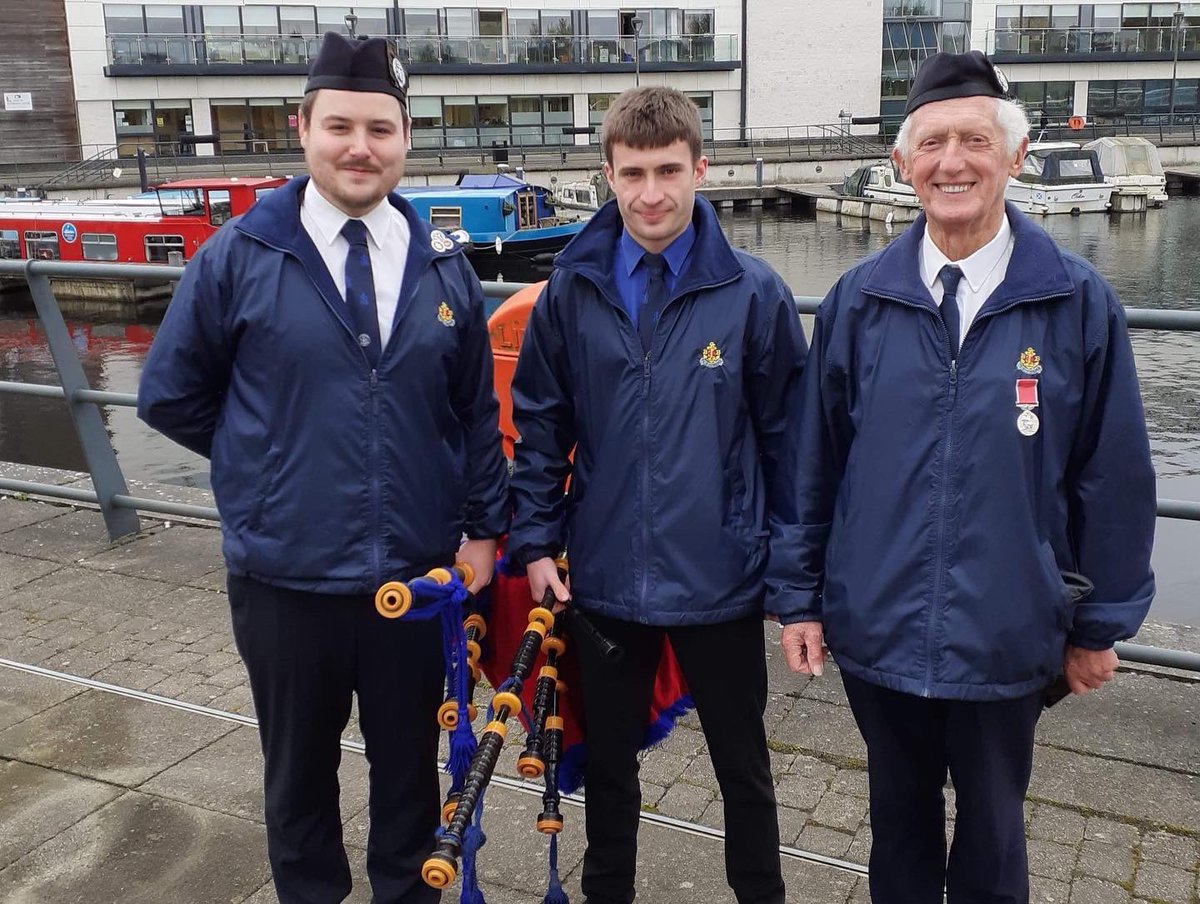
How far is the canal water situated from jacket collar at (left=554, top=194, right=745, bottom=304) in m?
5.08

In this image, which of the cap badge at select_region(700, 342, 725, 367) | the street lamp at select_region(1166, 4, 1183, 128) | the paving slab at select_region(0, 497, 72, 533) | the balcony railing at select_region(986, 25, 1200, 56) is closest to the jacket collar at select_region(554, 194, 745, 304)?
the cap badge at select_region(700, 342, 725, 367)

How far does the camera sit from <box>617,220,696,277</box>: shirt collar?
261 centimetres

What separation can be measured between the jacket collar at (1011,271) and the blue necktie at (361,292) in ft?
3.27

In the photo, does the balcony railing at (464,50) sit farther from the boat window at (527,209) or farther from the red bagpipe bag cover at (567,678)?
the red bagpipe bag cover at (567,678)

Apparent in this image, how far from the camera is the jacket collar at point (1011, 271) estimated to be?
2.16 meters

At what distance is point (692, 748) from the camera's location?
3701 mm

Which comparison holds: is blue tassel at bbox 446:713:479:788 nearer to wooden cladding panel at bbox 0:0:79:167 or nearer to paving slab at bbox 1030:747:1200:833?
paving slab at bbox 1030:747:1200:833

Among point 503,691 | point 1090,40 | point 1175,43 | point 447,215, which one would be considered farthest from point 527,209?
point 1175,43

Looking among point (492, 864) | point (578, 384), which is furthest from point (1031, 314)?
point (492, 864)

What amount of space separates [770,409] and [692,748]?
1.47 meters

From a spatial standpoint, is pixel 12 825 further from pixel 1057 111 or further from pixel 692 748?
pixel 1057 111

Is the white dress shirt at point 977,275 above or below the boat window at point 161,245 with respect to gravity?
above

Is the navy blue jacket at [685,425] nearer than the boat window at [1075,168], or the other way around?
the navy blue jacket at [685,425]

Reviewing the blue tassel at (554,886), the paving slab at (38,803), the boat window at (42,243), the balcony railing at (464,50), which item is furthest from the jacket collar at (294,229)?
the balcony railing at (464,50)
